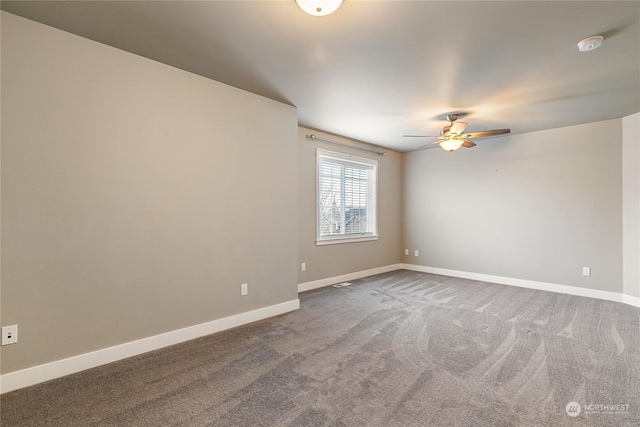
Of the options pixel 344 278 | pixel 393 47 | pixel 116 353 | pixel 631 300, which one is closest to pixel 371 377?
pixel 116 353

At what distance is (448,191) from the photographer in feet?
19.2

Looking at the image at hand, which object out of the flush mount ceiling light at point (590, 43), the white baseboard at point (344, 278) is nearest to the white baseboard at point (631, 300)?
the white baseboard at point (344, 278)

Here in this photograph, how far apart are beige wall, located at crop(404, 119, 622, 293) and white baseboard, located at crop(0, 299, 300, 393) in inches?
163

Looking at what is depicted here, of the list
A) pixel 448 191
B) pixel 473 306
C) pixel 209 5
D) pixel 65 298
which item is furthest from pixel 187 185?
pixel 448 191

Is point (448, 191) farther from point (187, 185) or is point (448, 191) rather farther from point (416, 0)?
point (187, 185)

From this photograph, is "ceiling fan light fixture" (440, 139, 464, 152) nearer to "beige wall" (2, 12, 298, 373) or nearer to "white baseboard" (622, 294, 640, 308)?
"beige wall" (2, 12, 298, 373)

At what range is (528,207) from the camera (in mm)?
4902

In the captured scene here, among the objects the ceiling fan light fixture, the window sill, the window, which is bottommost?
the window sill

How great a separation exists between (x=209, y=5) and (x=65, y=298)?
2392mm

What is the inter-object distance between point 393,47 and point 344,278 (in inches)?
152

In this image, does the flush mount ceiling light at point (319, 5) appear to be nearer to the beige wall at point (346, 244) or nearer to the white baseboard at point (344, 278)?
the beige wall at point (346, 244)

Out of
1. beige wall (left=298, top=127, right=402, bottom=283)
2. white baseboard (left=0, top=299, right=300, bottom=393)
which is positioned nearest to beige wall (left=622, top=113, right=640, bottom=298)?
beige wall (left=298, top=127, right=402, bottom=283)

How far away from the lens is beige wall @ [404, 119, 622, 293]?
4.27 meters

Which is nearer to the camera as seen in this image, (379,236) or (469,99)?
(469,99)
